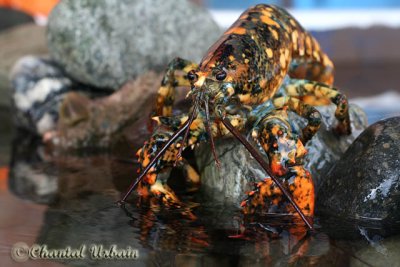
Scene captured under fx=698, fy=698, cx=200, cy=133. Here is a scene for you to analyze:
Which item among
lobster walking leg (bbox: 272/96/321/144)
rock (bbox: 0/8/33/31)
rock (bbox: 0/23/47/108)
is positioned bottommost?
lobster walking leg (bbox: 272/96/321/144)

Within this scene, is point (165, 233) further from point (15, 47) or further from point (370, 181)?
point (15, 47)

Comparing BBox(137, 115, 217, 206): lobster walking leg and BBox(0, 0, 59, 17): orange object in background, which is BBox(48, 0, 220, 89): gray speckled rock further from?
BBox(0, 0, 59, 17): orange object in background

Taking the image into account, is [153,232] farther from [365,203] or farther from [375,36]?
[375,36]

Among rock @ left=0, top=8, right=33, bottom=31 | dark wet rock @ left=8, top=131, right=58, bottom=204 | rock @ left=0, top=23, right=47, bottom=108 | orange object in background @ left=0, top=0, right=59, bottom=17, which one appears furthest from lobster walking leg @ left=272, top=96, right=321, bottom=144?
orange object in background @ left=0, top=0, right=59, bottom=17

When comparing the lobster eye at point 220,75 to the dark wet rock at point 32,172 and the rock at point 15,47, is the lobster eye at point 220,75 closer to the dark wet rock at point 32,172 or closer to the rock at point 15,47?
the dark wet rock at point 32,172

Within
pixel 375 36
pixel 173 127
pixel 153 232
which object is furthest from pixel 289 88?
pixel 375 36

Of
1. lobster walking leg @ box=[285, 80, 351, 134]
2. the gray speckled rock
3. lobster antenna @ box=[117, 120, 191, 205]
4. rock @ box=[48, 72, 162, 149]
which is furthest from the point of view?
the gray speckled rock

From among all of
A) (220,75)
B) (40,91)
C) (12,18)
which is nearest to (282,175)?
(220,75)
